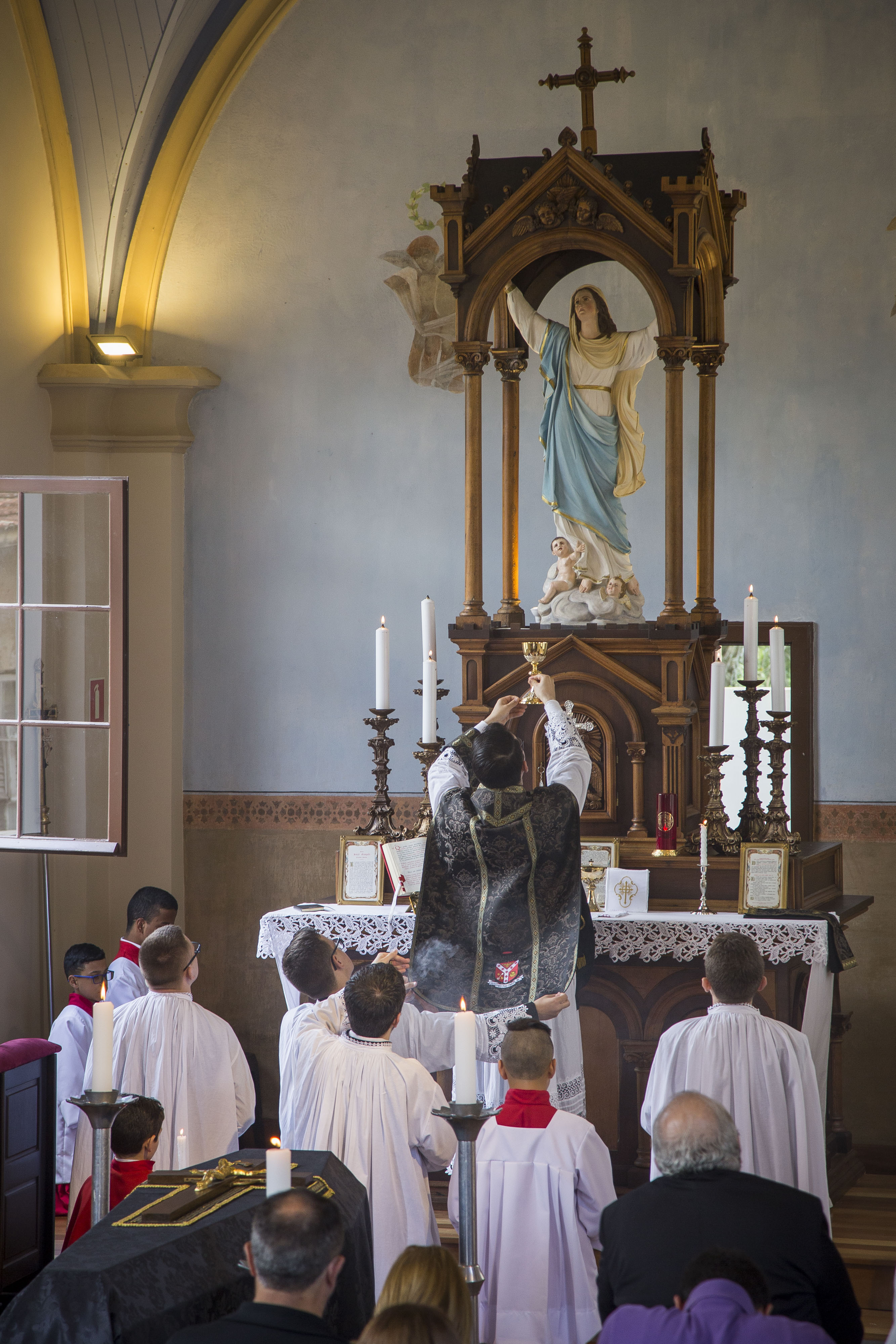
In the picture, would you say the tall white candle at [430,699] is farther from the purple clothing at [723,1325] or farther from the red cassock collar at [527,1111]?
the purple clothing at [723,1325]

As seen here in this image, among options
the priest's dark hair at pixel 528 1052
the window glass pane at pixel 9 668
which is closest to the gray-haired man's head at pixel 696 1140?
the priest's dark hair at pixel 528 1052

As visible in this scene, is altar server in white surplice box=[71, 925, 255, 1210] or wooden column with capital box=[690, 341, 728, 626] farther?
wooden column with capital box=[690, 341, 728, 626]

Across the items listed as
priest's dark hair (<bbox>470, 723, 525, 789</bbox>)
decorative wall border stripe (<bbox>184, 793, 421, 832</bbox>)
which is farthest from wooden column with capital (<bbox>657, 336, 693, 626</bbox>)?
decorative wall border stripe (<bbox>184, 793, 421, 832</bbox>)

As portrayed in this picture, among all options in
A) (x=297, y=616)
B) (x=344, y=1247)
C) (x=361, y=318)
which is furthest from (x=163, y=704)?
(x=344, y=1247)

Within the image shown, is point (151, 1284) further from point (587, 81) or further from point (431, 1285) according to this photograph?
point (587, 81)

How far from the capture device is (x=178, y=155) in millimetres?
8633

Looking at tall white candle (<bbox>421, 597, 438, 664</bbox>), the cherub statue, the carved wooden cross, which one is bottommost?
tall white candle (<bbox>421, 597, 438, 664</bbox>)

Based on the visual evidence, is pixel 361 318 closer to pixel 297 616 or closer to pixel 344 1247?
pixel 297 616

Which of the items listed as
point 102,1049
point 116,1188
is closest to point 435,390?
point 116,1188

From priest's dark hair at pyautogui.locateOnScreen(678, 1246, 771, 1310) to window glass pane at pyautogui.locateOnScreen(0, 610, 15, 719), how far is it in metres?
5.18

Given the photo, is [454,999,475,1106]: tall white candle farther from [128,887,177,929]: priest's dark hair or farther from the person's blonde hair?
[128,887,177,929]: priest's dark hair

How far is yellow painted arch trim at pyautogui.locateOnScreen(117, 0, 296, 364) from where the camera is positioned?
856 centimetres

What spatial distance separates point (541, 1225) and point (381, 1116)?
22.2 inches

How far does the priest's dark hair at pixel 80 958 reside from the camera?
6.68 meters
